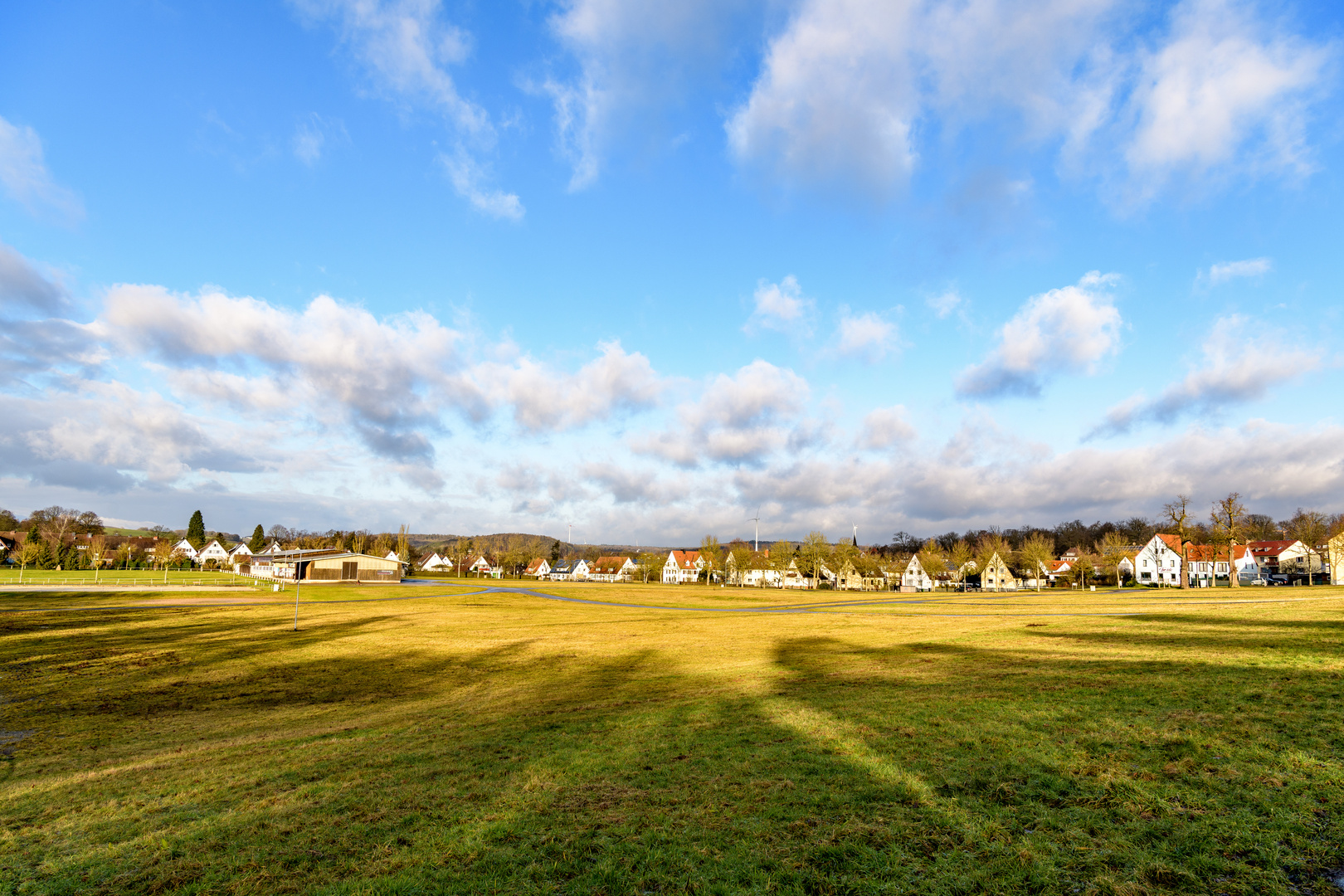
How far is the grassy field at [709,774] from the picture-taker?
615cm

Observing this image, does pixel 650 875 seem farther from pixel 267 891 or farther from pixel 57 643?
pixel 57 643

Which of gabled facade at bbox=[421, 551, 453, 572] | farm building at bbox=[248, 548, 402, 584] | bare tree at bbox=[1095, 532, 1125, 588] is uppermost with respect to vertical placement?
bare tree at bbox=[1095, 532, 1125, 588]

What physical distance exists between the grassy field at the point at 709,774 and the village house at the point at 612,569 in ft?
472

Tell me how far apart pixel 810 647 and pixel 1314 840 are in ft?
62.8

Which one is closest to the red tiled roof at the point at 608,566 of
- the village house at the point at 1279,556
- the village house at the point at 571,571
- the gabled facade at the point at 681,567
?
the village house at the point at 571,571

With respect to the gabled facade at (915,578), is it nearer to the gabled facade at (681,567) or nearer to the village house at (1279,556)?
the gabled facade at (681,567)

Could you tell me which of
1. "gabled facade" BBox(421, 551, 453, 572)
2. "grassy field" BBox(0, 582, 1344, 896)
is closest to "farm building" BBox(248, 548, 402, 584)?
"grassy field" BBox(0, 582, 1344, 896)

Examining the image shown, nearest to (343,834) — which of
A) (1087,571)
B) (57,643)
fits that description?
(57,643)

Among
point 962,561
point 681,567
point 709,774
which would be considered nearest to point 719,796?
point 709,774

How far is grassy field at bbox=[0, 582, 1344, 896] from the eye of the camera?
20.2 ft

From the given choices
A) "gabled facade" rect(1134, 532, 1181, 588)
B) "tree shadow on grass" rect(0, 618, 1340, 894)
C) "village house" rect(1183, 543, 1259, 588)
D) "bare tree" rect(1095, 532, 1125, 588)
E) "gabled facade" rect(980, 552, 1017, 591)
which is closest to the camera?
"tree shadow on grass" rect(0, 618, 1340, 894)

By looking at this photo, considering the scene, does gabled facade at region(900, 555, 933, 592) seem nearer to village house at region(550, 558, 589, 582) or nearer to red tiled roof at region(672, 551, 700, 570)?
red tiled roof at region(672, 551, 700, 570)

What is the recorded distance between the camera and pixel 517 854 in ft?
22.3

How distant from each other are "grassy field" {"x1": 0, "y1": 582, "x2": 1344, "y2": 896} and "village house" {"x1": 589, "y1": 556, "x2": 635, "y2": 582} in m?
144
